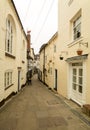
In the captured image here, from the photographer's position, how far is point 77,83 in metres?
9.38

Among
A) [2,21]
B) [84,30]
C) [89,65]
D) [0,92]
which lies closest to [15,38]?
[2,21]

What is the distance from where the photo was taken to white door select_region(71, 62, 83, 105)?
8.82 meters

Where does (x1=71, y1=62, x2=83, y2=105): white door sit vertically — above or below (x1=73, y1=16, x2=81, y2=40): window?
below

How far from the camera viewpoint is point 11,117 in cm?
678

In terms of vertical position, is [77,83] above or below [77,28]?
below

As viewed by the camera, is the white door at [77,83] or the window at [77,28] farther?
the window at [77,28]

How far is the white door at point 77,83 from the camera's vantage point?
347 inches

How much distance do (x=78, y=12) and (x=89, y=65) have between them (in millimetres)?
3402

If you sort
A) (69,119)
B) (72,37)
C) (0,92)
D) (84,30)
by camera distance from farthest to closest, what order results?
(72,37) → (0,92) → (84,30) → (69,119)

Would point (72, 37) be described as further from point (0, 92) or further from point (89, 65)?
point (0, 92)

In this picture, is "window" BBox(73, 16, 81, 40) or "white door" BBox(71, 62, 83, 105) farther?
"window" BBox(73, 16, 81, 40)

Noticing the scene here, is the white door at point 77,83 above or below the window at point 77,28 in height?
below

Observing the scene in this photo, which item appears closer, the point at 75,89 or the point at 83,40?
the point at 83,40

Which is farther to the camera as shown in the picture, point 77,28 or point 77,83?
point 77,28
